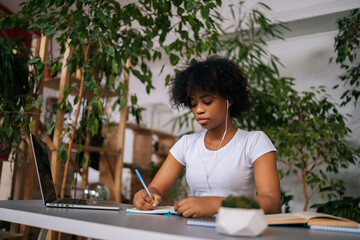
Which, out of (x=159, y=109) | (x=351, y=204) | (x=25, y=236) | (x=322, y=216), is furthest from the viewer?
(x=159, y=109)

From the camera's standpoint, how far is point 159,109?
17.5ft

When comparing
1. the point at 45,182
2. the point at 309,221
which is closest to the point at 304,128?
the point at 309,221

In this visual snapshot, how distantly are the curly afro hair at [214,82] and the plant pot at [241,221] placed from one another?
75 cm

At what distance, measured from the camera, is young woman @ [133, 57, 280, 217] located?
1292 mm

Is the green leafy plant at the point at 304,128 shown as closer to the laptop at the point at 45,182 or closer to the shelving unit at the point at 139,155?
the shelving unit at the point at 139,155

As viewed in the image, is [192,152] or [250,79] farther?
[250,79]

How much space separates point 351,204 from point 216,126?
161 cm

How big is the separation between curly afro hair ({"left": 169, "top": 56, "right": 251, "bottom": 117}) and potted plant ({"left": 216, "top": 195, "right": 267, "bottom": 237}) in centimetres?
75

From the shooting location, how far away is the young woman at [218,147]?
129 centimetres

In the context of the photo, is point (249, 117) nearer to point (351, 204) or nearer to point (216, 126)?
point (351, 204)

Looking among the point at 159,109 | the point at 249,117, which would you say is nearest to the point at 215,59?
the point at 249,117

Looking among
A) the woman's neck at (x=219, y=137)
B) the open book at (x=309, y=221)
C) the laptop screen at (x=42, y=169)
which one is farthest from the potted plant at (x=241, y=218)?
the woman's neck at (x=219, y=137)

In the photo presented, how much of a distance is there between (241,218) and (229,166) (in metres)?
0.77

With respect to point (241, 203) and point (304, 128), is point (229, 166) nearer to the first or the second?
point (241, 203)
